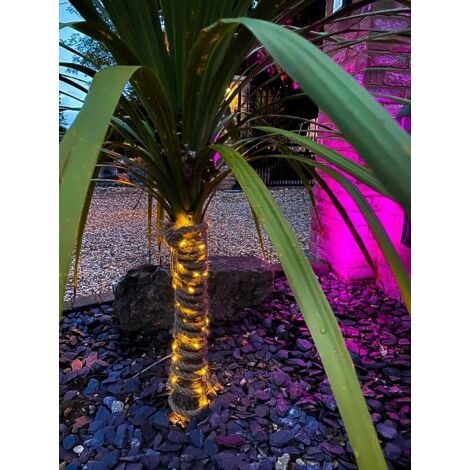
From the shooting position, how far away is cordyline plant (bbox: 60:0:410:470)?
0.25 metres

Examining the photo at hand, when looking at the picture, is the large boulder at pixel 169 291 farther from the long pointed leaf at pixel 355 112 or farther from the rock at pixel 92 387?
A: the long pointed leaf at pixel 355 112

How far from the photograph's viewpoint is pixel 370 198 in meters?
1.60

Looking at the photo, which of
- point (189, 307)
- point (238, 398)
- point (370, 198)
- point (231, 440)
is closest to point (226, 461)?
point (231, 440)

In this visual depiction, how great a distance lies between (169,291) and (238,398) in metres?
0.46

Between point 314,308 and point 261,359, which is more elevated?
point 314,308

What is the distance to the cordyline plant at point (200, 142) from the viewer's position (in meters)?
0.25

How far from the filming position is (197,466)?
0.76 m

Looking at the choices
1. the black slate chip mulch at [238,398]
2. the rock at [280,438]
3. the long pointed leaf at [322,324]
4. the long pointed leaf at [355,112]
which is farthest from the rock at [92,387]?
the long pointed leaf at [355,112]

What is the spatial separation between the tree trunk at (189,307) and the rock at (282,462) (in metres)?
0.21

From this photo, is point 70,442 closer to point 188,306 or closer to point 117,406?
point 117,406
